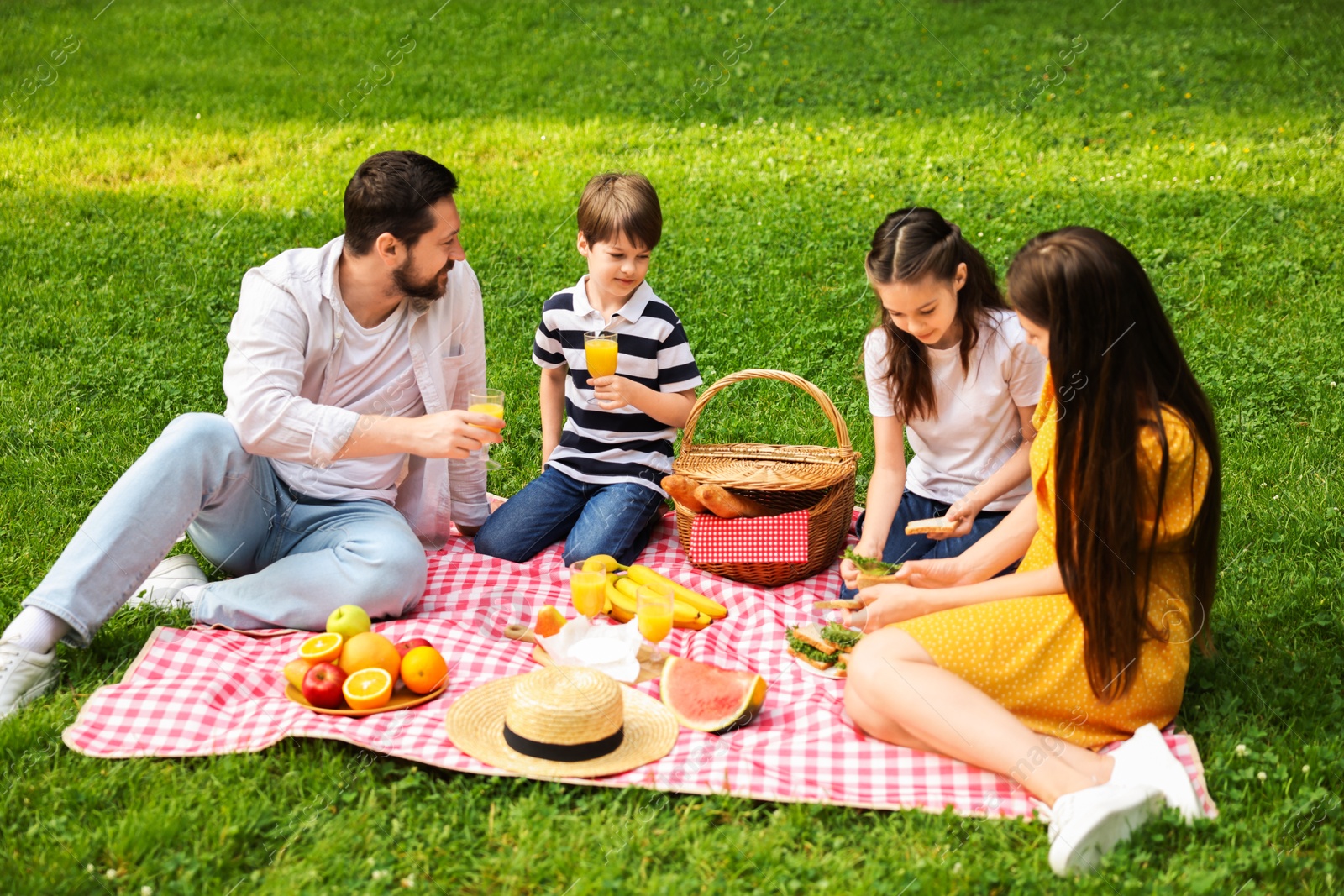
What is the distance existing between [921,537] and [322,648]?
221cm

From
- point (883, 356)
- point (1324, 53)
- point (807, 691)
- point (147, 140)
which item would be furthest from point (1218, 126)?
point (147, 140)

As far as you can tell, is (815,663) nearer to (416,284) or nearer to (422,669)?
(422,669)

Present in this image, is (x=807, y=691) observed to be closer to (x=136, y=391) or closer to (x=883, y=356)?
(x=883, y=356)

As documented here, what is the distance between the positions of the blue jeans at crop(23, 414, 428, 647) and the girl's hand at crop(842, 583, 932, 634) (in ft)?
5.33

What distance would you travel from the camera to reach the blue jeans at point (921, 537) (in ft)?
14.1

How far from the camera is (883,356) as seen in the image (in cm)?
439

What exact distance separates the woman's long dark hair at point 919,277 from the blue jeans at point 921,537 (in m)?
0.36

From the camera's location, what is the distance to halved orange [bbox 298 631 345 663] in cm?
359

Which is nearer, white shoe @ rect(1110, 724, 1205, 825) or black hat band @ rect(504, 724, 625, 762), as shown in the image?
white shoe @ rect(1110, 724, 1205, 825)

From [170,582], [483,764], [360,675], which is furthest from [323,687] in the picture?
[170,582]

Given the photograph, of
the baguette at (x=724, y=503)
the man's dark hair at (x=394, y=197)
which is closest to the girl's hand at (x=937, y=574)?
the baguette at (x=724, y=503)

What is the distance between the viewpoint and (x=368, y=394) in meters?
4.43

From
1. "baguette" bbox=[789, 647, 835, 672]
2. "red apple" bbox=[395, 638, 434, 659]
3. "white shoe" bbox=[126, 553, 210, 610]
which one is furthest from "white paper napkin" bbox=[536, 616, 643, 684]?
"white shoe" bbox=[126, 553, 210, 610]

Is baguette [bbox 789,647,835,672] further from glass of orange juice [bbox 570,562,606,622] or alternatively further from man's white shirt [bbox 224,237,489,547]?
man's white shirt [bbox 224,237,489,547]
